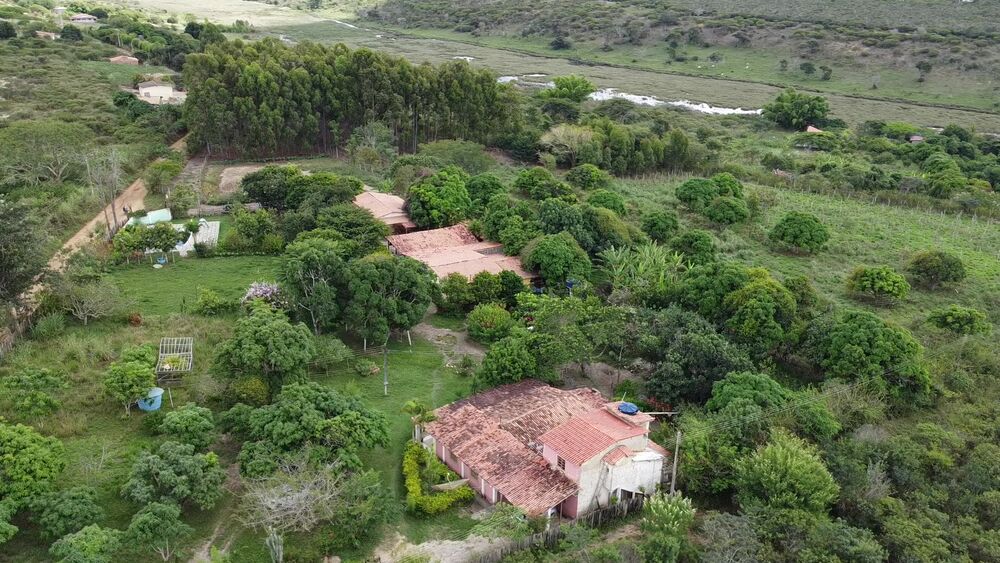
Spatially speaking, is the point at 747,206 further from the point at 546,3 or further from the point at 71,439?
the point at 546,3

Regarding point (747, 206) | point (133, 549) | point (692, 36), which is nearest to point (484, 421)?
point (133, 549)

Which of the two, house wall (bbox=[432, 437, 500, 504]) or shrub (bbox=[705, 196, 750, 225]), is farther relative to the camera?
shrub (bbox=[705, 196, 750, 225])

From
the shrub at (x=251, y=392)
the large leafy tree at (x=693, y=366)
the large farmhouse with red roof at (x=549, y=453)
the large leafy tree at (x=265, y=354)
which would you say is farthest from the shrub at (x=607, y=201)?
the shrub at (x=251, y=392)

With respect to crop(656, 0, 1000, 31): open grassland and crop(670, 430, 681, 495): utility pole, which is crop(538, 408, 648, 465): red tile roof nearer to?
crop(670, 430, 681, 495): utility pole

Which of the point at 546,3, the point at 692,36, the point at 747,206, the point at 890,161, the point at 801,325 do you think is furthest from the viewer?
the point at 546,3

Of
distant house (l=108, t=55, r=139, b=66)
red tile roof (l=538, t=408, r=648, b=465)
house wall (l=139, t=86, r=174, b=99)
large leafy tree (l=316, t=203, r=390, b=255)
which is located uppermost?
distant house (l=108, t=55, r=139, b=66)

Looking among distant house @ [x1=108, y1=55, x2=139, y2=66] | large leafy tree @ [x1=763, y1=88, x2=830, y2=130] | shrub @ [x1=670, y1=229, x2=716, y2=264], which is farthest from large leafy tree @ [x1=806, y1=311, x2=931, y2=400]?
distant house @ [x1=108, y1=55, x2=139, y2=66]

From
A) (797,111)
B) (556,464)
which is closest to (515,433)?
(556,464)
